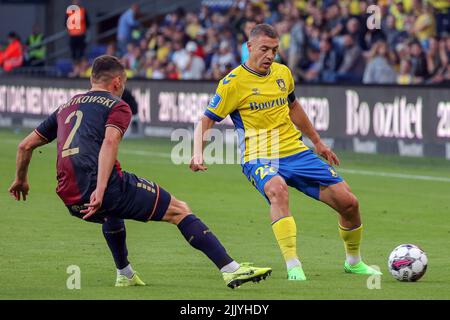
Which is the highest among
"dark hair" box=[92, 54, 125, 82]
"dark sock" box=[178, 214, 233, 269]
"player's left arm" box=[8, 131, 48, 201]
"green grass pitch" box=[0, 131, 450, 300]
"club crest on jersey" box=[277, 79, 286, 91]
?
"dark hair" box=[92, 54, 125, 82]

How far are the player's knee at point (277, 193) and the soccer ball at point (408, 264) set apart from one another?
1042mm

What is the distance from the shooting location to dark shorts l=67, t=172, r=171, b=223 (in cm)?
938

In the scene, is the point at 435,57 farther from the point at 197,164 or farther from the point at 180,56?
the point at 197,164

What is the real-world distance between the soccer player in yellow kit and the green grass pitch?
1.93 feet

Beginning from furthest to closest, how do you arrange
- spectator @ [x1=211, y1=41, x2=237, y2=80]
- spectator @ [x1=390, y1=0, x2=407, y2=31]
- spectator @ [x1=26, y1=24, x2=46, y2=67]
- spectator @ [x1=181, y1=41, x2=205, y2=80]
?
1. spectator @ [x1=26, y1=24, x2=46, y2=67]
2. spectator @ [x1=181, y1=41, x2=205, y2=80]
3. spectator @ [x1=211, y1=41, x2=237, y2=80]
4. spectator @ [x1=390, y1=0, x2=407, y2=31]

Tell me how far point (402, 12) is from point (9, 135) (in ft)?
34.1

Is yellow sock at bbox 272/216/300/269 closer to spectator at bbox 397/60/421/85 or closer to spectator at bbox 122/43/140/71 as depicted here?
spectator at bbox 397/60/421/85

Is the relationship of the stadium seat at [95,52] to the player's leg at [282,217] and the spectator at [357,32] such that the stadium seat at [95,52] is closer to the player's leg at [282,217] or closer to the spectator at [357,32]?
the spectator at [357,32]

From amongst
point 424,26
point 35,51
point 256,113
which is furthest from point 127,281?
point 35,51

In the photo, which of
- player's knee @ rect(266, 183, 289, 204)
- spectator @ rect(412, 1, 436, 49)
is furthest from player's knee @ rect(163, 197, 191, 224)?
spectator @ rect(412, 1, 436, 49)

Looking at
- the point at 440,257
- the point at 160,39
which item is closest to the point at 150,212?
the point at 440,257

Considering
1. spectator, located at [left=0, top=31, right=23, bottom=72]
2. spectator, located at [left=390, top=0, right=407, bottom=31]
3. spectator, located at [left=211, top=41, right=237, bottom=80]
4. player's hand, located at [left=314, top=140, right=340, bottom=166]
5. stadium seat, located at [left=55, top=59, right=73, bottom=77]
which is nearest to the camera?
player's hand, located at [left=314, top=140, right=340, bottom=166]

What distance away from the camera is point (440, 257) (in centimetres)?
1199

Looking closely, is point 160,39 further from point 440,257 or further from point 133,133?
point 440,257
